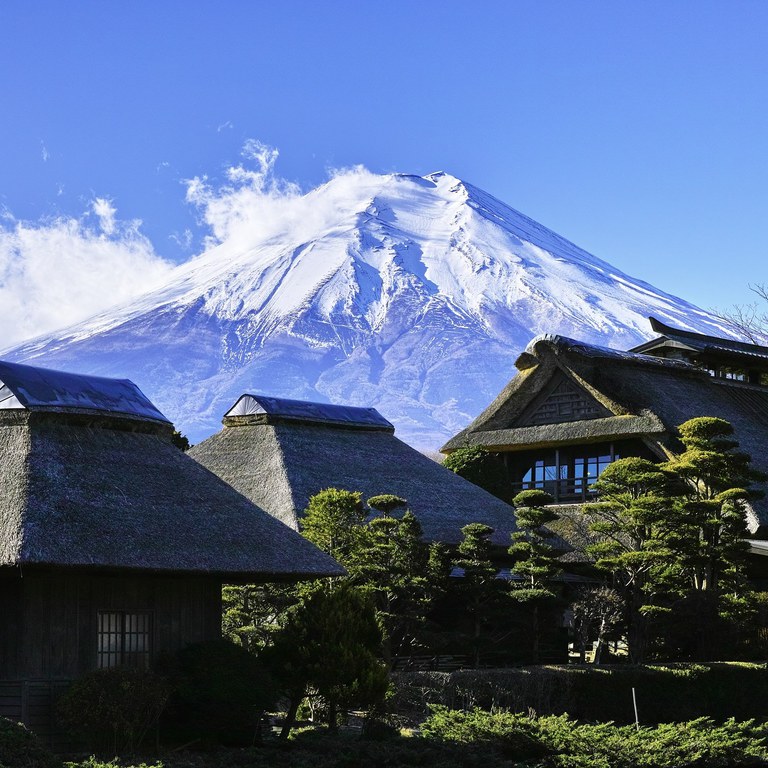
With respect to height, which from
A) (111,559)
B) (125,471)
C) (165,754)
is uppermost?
(125,471)

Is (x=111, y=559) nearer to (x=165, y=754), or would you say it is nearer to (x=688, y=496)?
(x=165, y=754)

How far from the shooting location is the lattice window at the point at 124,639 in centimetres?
2188

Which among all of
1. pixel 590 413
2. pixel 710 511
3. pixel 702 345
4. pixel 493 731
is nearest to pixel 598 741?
pixel 493 731

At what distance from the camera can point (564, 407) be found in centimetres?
4447

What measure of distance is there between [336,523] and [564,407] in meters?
16.0

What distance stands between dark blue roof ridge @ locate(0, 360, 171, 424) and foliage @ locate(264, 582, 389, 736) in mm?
4833

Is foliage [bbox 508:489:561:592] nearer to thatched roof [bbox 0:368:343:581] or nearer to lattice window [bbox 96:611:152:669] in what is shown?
thatched roof [bbox 0:368:343:581]

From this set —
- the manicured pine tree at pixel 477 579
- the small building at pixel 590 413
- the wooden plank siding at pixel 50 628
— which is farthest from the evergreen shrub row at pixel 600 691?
the small building at pixel 590 413

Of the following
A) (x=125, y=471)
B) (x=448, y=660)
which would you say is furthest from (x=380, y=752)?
(x=448, y=660)

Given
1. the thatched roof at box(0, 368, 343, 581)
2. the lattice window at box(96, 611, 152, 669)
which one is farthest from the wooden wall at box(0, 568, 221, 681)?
the thatched roof at box(0, 368, 343, 581)

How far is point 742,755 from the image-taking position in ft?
65.0

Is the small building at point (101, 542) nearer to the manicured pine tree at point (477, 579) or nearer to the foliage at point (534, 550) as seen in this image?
the manicured pine tree at point (477, 579)

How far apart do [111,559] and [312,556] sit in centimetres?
431

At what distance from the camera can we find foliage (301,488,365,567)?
30.1 metres
